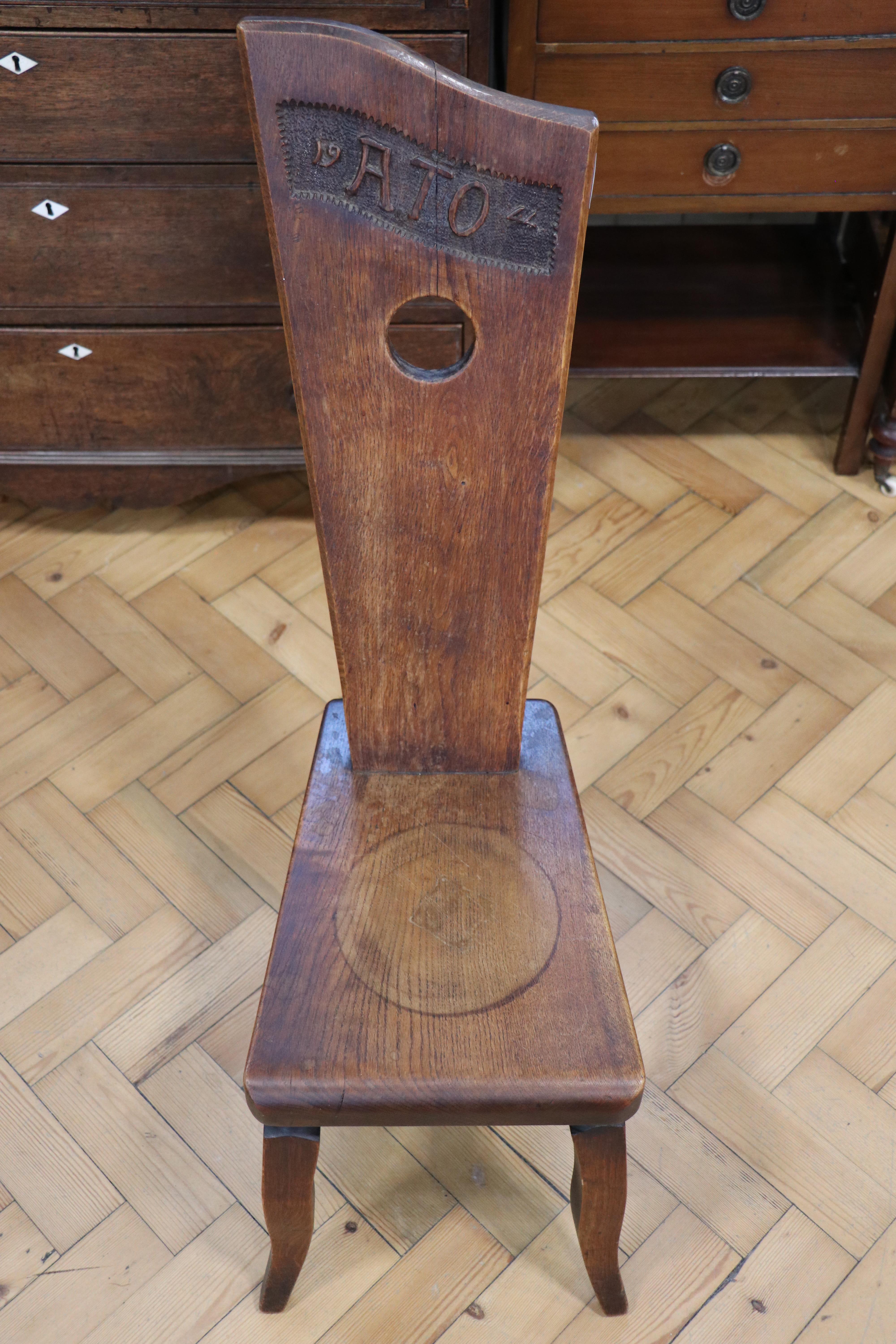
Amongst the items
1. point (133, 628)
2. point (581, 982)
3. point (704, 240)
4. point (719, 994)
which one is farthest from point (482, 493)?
point (704, 240)

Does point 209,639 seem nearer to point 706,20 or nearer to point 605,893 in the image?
point 605,893

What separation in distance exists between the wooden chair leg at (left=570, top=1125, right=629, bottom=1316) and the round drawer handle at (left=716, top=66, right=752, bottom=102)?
140 cm

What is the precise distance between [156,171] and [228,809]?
36.3 inches

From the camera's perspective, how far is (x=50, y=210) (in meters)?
1.76

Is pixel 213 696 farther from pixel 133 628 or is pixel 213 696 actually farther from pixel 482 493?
pixel 482 493

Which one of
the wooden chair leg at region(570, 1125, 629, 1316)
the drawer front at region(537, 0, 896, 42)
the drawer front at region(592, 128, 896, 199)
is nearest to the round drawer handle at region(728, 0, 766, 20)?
the drawer front at region(537, 0, 896, 42)

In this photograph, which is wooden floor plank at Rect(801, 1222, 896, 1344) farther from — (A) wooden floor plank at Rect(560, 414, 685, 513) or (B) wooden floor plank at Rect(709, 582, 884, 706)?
(A) wooden floor plank at Rect(560, 414, 685, 513)

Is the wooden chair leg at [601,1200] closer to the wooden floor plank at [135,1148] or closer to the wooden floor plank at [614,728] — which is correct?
the wooden floor plank at [135,1148]

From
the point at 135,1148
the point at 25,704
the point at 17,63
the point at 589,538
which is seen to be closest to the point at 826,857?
the point at 589,538

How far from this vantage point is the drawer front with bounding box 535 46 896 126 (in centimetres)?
172

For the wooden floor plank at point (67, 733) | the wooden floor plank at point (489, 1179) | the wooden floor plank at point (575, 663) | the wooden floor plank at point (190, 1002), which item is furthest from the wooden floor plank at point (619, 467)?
the wooden floor plank at point (489, 1179)

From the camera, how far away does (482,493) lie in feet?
3.79

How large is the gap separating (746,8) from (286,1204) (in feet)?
5.23

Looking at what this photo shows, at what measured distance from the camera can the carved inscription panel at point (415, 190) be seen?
0.94 metres
